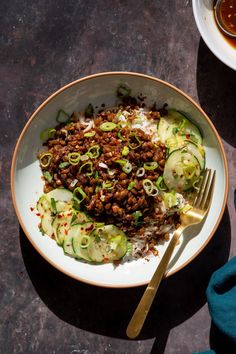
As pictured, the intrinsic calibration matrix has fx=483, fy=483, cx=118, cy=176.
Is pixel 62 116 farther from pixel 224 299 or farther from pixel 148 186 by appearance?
pixel 224 299

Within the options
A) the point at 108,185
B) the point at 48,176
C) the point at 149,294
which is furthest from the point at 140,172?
the point at 149,294

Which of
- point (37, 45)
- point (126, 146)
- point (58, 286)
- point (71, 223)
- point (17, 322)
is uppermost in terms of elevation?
point (37, 45)

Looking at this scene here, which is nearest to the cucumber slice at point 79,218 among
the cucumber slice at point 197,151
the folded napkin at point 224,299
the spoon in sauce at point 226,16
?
the cucumber slice at point 197,151

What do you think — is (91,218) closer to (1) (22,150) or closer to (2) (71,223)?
(2) (71,223)

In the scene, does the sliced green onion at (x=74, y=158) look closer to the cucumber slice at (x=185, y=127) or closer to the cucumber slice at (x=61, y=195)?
the cucumber slice at (x=61, y=195)

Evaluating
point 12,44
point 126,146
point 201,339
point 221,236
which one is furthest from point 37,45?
point 201,339

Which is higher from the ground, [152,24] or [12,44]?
[152,24]
